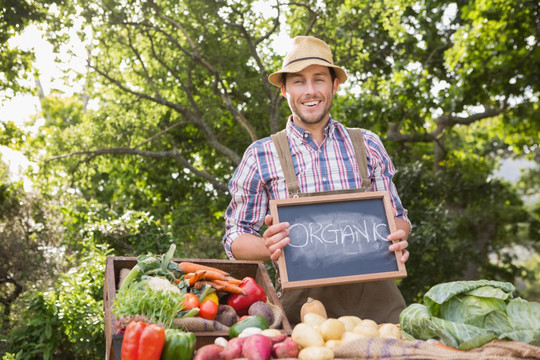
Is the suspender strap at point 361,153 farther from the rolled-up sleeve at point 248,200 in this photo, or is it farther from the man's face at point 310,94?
the rolled-up sleeve at point 248,200

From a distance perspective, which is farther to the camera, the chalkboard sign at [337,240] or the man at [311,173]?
the man at [311,173]

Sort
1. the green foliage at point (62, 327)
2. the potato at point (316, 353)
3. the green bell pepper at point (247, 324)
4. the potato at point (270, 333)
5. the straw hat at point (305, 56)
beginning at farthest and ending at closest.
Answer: the green foliage at point (62, 327), the straw hat at point (305, 56), the green bell pepper at point (247, 324), the potato at point (270, 333), the potato at point (316, 353)

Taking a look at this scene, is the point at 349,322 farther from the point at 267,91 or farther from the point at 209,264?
the point at 267,91

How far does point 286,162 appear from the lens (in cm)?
307

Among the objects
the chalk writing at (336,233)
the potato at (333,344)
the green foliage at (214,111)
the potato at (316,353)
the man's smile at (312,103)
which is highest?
the green foliage at (214,111)

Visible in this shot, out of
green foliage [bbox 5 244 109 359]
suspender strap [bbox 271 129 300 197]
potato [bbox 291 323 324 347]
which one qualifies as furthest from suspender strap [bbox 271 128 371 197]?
green foliage [bbox 5 244 109 359]

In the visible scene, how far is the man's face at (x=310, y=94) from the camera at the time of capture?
3145mm

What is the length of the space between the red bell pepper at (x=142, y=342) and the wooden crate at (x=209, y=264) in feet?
0.44

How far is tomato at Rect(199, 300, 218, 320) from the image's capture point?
239 cm

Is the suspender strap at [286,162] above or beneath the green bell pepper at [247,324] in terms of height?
above

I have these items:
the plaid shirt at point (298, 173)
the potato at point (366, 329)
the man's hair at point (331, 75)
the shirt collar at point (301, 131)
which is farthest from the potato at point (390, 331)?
the man's hair at point (331, 75)

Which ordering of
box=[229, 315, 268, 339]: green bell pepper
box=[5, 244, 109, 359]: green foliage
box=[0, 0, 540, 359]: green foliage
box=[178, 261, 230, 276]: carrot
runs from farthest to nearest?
box=[0, 0, 540, 359]: green foliage → box=[5, 244, 109, 359]: green foliage → box=[178, 261, 230, 276]: carrot → box=[229, 315, 268, 339]: green bell pepper

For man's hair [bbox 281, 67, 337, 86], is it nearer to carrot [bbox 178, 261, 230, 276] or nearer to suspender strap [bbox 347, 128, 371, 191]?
suspender strap [bbox 347, 128, 371, 191]

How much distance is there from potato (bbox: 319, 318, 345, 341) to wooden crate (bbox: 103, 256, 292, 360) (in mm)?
178
